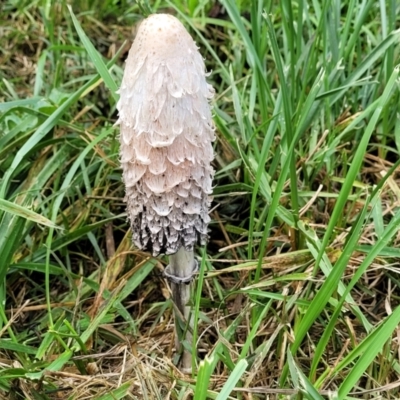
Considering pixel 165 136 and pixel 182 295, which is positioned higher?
pixel 165 136

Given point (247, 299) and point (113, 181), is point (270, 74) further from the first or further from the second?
point (247, 299)

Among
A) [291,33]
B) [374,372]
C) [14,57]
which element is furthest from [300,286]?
[14,57]

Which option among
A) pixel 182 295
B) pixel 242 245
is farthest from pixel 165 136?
pixel 242 245

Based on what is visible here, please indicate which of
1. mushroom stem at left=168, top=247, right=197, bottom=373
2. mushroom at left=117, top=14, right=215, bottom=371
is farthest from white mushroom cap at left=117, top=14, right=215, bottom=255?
mushroom stem at left=168, top=247, right=197, bottom=373

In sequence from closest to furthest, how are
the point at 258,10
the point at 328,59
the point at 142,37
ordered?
the point at 142,37, the point at 258,10, the point at 328,59

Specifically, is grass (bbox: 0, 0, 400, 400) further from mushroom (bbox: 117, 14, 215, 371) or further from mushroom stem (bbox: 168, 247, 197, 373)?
mushroom (bbox: 117, 14, 215, 371)

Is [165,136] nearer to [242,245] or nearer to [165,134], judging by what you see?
[165,134]
